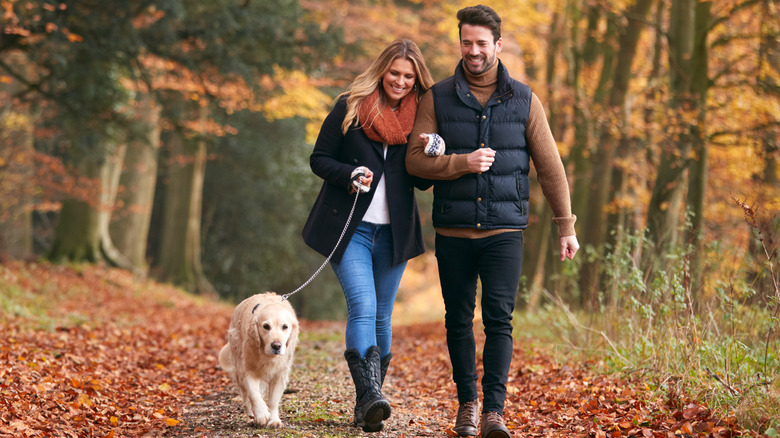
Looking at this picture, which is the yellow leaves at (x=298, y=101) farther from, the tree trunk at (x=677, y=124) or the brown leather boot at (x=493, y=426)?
the brown leather boot at (x=493, y=426)

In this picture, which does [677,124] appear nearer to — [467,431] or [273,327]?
[467,431]

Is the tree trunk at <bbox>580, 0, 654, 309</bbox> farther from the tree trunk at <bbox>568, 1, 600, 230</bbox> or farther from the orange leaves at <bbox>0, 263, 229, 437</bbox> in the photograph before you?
the orange leaves at <bbox>0, 263, 229, 437</bbox>

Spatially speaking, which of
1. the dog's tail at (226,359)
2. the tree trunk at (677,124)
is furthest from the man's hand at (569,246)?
the tree trunk at (677,124)

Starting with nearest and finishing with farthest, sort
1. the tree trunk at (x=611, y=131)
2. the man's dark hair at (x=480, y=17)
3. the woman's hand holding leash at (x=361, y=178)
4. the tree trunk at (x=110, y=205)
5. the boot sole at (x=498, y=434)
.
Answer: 1. the boot sole at (x=498, y=434)
2. the man's dark hair at (x=480, y=17)
3. the woman's hand holding leash at (x=361, y=178)
4. the tree trunk at (x=611, y=131)
5. the tree trunk at (x=110, y=205)

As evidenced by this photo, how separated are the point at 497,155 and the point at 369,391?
1.55 m

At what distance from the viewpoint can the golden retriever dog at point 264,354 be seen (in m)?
4.61

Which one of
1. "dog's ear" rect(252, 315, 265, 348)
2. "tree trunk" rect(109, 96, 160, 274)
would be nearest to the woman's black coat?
"dog's ear" rect(252, 315, 265, 348)

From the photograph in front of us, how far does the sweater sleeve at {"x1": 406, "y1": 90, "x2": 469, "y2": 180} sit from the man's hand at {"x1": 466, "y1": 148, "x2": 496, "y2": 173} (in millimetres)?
34

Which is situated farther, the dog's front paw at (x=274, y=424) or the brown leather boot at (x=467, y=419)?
the dog's front paw at (x=274, y=424)

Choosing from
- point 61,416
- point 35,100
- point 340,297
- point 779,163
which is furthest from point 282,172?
point 61,416

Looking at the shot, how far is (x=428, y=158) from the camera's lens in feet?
14.5

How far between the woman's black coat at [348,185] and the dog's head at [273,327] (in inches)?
17.7

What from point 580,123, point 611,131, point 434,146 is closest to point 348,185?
point 434,146

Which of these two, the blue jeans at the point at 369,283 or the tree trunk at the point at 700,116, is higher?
the tree trunk at the point at 700,116
